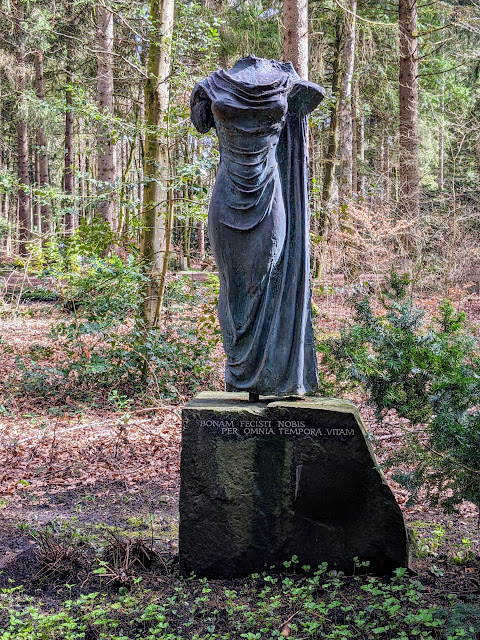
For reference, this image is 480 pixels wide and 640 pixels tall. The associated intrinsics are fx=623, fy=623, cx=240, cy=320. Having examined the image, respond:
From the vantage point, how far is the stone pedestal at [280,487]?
12.2 ft

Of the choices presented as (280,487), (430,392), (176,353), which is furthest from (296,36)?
(280,487)

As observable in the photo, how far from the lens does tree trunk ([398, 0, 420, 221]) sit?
14.3 m

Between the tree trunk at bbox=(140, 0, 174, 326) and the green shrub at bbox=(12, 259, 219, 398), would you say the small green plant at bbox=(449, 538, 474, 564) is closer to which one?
the green shrub at bbox=(12, 259, 219, 398)

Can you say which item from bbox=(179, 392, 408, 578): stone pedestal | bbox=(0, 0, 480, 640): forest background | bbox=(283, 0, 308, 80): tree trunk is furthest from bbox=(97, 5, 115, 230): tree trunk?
bbox=(179, 392, 408, 578): stone pedestal

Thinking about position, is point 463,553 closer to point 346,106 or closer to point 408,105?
point 408,105

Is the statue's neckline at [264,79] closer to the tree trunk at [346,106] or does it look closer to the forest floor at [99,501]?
the forest floor at [99,501]

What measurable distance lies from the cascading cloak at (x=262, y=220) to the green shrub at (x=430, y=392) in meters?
0.46

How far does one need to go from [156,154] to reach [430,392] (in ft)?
20.2

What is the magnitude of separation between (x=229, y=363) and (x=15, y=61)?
18.5 m

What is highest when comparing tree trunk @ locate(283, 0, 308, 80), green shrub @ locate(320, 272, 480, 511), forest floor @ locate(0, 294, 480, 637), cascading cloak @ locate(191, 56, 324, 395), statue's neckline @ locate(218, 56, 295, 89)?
tree trunk @ locate(283, 0, 308, 80)

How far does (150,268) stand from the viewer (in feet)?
28.6

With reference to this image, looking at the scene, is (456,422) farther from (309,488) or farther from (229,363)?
(229,363)

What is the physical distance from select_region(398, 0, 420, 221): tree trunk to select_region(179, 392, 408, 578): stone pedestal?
37.4ft

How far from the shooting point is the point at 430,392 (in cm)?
329
